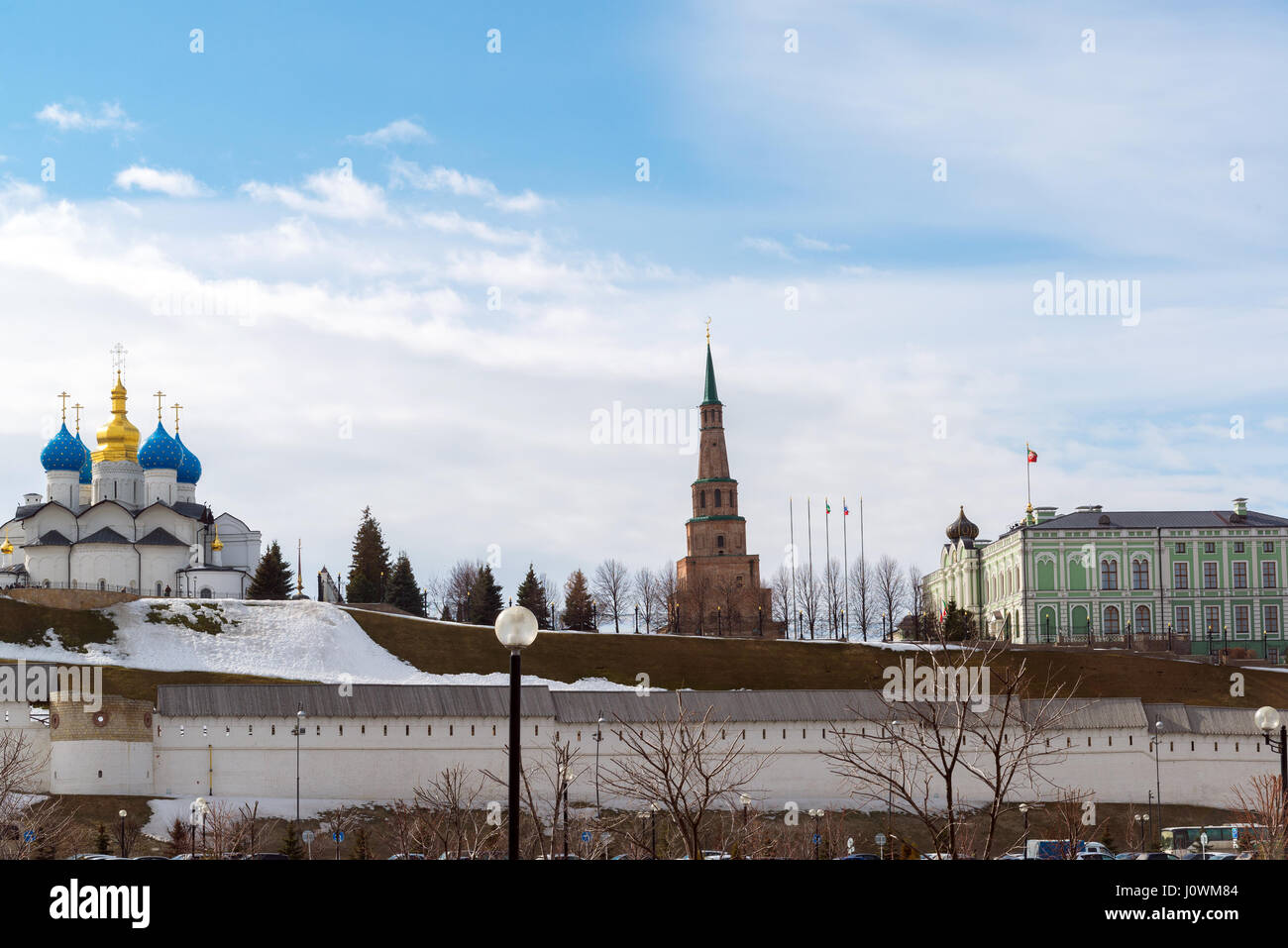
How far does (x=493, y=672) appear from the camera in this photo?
6656 centimetres

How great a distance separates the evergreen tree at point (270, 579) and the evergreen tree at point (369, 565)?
7702mm

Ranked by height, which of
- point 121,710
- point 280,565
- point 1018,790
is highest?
point 280,565

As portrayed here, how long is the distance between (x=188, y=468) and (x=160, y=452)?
1.83 meters

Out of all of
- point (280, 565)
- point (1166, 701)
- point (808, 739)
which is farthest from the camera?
point (280, 565)

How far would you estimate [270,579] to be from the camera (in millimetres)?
79375

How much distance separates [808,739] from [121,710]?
23.8 meters

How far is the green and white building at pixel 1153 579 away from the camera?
3167 inches

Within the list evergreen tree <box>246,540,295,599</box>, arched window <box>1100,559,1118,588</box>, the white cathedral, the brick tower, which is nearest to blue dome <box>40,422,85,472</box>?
the white cathedral

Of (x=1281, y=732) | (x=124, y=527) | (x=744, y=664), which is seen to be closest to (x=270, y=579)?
(x=124, y=527)

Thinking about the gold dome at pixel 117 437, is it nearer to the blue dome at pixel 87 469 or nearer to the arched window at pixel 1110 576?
the blue dome at pixel 87 469

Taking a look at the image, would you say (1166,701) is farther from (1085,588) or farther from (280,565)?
(280,565)

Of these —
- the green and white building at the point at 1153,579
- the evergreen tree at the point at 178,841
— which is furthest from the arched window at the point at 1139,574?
the evergreen tree at the point at 178,841

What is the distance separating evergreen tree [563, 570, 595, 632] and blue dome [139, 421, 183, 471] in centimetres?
2410
